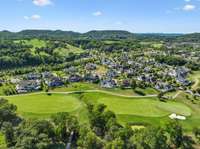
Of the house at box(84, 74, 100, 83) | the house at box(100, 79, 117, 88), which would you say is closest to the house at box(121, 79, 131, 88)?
the house at box(100, 79, 117, 88)

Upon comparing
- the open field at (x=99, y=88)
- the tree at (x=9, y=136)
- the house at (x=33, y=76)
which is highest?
the tree at (x=9, y=136)

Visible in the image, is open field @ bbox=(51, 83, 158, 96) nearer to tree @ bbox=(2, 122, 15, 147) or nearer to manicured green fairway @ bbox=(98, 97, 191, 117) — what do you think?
manicured green fairway @ bbox=(98, 97, 191, 117)

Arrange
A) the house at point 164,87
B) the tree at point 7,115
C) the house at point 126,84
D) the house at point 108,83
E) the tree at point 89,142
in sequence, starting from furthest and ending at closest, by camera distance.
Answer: the house at point 126,84
the house at point 108,83
the house at point 164,87
the tree at point 7,115
the tree at point 89,142

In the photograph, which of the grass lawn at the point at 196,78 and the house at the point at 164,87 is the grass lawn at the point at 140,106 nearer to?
the house at the point at 164,87

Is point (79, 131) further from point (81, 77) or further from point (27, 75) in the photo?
point (27, 75)

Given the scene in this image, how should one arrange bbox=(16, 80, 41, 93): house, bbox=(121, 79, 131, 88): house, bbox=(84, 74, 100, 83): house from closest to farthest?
bbox=(16, 80, 41, 93): house, bbox=(121, 79, 131, 88): house, bbox=(84, 74, 100, 83): house

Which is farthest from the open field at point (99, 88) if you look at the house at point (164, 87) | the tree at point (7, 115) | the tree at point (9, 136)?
the tree at point (9, 136)

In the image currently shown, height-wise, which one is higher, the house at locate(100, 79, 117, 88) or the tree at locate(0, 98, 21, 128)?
the tree at locate(0, 98, 21, 128)
